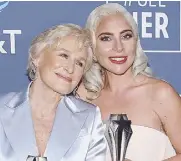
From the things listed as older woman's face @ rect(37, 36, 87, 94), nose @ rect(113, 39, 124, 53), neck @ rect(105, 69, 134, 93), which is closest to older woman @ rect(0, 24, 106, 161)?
older woman's face @ rect(37, 36, 87, 94)

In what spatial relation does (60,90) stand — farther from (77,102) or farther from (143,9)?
(143,9)

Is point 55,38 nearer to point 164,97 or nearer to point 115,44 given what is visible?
point 115,44

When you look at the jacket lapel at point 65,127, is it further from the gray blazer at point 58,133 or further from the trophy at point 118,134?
the trophy at point 118,134

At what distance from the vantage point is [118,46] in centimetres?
201

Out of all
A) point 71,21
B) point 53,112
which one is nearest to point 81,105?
point 53,112

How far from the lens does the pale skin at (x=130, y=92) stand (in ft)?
6.67

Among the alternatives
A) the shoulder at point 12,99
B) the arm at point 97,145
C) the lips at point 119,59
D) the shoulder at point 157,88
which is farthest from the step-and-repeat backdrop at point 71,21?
the arm at point 97,145

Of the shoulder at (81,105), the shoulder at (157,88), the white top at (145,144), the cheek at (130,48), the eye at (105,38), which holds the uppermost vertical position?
the eye at (105,38)

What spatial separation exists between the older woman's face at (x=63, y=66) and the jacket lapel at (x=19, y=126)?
119 millimetres

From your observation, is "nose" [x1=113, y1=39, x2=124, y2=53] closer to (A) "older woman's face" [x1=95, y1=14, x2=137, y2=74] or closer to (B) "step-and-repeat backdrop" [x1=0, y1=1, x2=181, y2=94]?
(A) "older woman's face" [x1=95, y1=14, x2=137, y2=74]

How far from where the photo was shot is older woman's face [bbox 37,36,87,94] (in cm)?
182

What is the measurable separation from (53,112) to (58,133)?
9 cm

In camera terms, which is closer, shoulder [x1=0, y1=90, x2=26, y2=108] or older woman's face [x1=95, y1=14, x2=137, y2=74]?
shoulder [x1=0, y1=90, x2=26, y2=108]

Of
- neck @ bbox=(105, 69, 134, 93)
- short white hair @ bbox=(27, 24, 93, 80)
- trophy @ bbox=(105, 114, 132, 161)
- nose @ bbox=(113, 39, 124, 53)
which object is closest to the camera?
trophy @ bbox=(105, 114, 132, 161)
